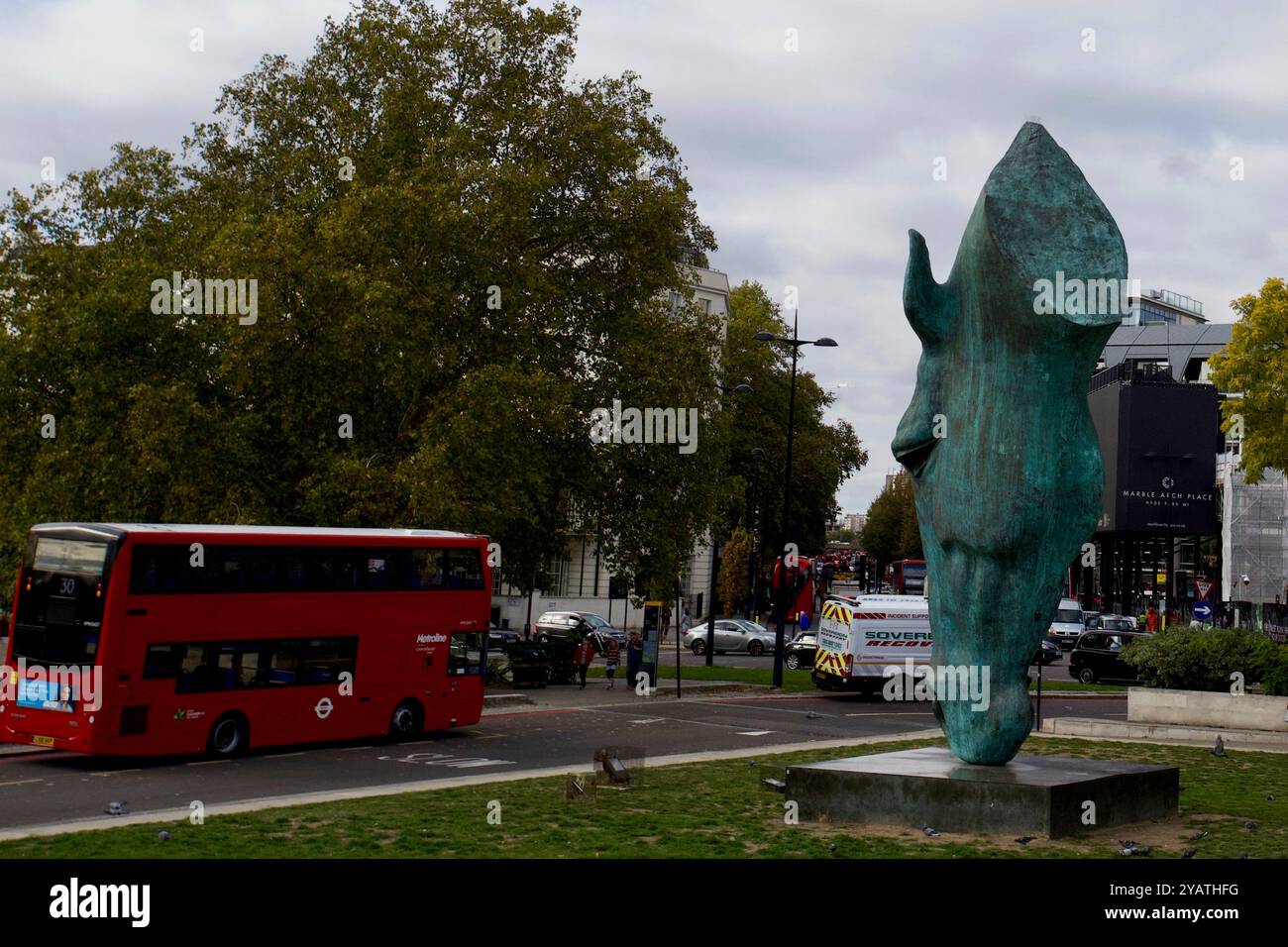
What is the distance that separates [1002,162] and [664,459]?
19.6 meters

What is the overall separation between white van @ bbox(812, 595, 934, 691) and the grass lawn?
16.9 meters

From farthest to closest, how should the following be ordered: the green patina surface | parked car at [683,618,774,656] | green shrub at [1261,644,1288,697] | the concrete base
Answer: parked car at [683,618,774,656] < green shrub at [1261,644,1288,697] < the green patina surface < the concrete base

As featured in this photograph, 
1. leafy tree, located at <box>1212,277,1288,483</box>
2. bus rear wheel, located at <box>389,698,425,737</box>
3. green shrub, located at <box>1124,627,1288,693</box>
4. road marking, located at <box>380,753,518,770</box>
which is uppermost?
leafy tree, located at <box>1212,277,1288,483</box>

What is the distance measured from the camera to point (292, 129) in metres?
31.4

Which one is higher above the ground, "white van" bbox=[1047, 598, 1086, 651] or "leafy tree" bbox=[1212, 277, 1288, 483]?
"leafy tree" bbox=[1212, 277, 1288, 483]

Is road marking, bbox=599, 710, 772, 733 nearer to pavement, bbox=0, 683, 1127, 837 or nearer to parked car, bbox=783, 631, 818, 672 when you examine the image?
pavement, bbox=0, 683, 1127, 837

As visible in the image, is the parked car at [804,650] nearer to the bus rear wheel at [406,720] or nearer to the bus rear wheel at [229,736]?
the bus rear wheel at [406,720]

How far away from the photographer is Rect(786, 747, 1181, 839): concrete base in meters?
12.2

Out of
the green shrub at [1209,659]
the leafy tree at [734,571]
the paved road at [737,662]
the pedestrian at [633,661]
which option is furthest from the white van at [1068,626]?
the green shrub at [1209,659]

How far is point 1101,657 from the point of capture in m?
39.8

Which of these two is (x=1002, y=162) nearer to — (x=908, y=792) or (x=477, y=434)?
(x=908, y=792)

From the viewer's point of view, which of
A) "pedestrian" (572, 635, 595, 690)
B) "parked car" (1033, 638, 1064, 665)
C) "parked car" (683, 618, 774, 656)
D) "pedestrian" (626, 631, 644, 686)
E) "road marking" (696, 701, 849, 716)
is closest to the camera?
"road marking" (696, 701, 849, 716)

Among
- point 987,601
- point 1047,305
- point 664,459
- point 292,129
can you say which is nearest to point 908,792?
point 987,601

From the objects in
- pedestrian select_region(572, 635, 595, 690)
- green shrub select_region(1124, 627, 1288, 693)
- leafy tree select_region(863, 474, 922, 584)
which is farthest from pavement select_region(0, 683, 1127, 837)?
leafy tree select_region(863, 474, 922, 584)
